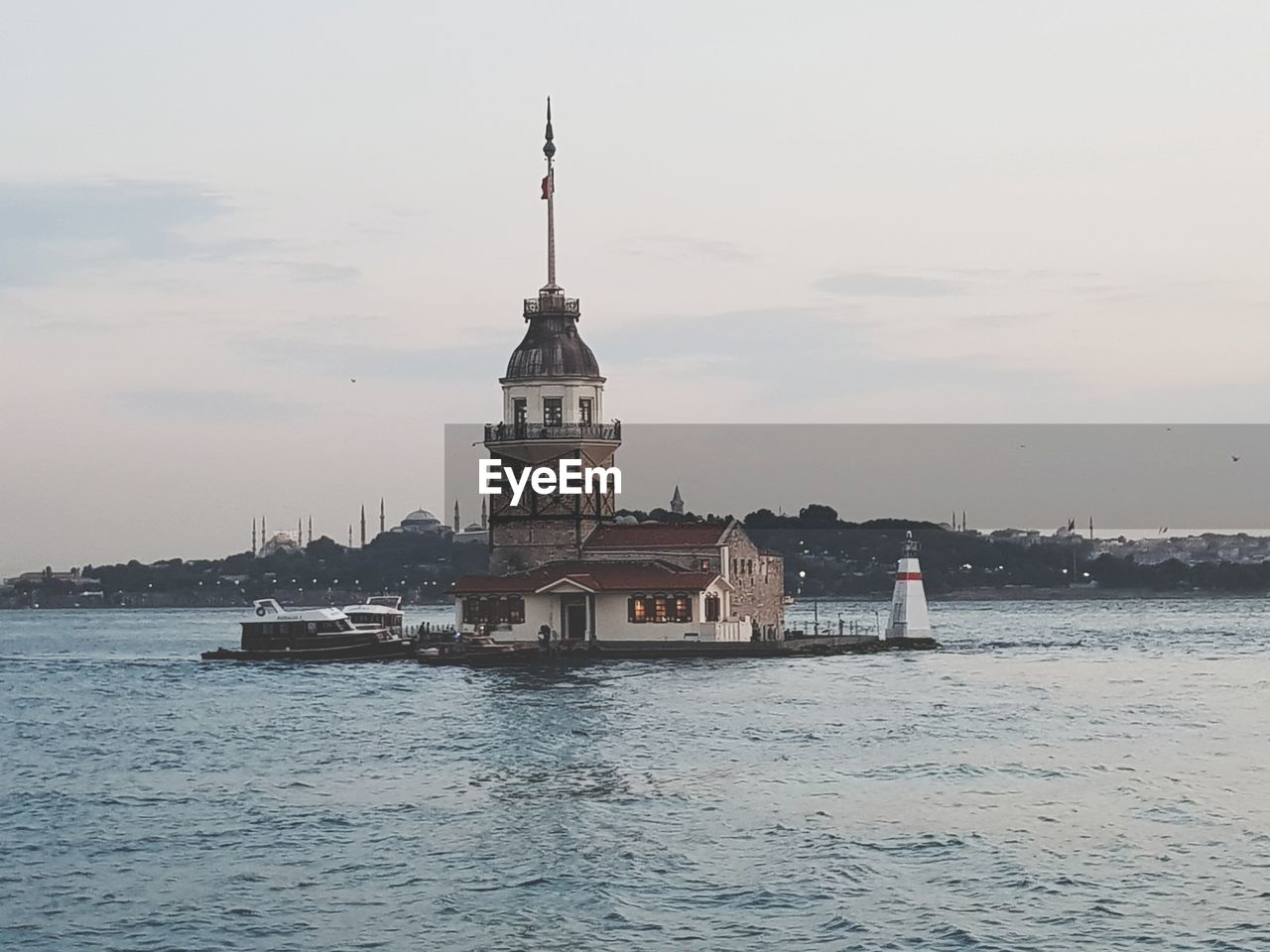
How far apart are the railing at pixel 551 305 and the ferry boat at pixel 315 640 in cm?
1562

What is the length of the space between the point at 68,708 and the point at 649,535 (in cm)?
2624

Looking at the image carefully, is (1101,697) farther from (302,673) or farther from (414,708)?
(302,673)

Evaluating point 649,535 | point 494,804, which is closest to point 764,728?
point 494,804

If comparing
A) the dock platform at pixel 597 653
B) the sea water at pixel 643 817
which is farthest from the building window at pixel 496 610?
the sea water at pixel 643 817

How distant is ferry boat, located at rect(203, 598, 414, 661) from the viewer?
283ft

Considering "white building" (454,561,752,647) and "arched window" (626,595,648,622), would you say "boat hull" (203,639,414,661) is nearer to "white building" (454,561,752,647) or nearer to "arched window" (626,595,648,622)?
"white building" (454,561,752,647)

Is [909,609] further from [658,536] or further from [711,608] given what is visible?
[658,536]

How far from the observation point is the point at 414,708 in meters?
61.9

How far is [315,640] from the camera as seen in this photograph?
86.8m

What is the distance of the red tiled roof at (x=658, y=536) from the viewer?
8362cm

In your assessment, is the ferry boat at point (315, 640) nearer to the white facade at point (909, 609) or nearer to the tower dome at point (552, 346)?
the tower dome at point (552, 346)

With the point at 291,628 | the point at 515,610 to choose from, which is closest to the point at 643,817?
the point at 515,610

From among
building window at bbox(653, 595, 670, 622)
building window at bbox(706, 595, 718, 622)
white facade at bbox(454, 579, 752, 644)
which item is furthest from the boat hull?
building window at bbox(706, 595, 718, 622)

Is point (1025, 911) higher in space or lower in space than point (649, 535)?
lower
